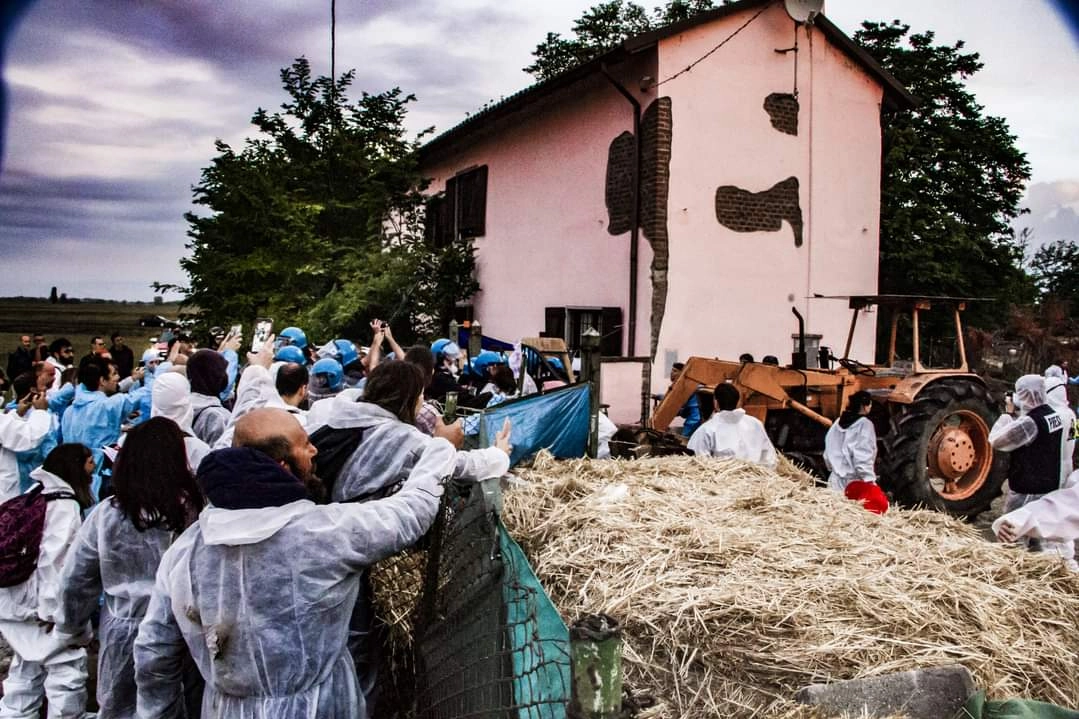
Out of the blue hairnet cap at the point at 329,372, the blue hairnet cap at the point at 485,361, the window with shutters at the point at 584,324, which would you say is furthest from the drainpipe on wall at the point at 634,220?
the blue hairnet cap at the point at 329,372

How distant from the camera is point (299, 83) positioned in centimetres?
1658

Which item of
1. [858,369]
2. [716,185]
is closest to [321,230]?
[716,185]

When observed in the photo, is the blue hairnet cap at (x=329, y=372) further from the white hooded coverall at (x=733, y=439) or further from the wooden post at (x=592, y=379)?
the white hooded coverall at (x=733, y=439)

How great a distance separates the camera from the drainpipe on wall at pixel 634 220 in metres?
12.5

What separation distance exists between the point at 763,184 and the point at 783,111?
1.22m

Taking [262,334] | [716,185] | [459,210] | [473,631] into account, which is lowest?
[473,631]

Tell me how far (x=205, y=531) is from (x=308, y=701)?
1.93 ft

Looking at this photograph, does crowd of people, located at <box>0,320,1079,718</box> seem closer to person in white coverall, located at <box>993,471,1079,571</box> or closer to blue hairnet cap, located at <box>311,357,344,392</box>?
person in white coverall, located at <box>993,471,1079,571</box>

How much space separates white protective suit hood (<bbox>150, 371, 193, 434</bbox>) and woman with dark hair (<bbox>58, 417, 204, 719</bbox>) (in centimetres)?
115

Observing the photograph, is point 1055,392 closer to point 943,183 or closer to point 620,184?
point 620,184

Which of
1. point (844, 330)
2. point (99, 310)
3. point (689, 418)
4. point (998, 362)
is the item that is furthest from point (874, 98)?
point (99, 310)

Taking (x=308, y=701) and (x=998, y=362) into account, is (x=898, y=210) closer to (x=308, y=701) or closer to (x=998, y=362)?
(x=998, y=362)

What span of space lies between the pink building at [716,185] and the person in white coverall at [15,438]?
8.31 meters

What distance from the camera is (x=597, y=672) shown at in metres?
1.50
